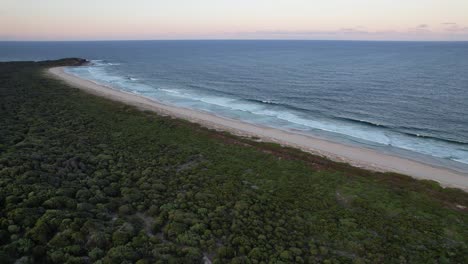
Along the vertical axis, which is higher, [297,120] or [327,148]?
[297,120]

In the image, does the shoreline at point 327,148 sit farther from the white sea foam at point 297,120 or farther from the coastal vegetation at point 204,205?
the white sea foam at point 297,120

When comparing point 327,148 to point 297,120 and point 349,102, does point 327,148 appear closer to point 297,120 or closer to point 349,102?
point 297,120

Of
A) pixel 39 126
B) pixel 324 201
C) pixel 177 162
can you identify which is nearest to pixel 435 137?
pixel 324 201

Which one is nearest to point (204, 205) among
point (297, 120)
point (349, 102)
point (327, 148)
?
point (327, 148)

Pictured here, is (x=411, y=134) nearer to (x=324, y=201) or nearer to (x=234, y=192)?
(x=324, y=201)

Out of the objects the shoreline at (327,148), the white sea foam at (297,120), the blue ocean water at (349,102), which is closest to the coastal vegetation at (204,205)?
the shoreline at (327,148)

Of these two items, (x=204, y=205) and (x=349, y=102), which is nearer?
(x=204, y=205)
